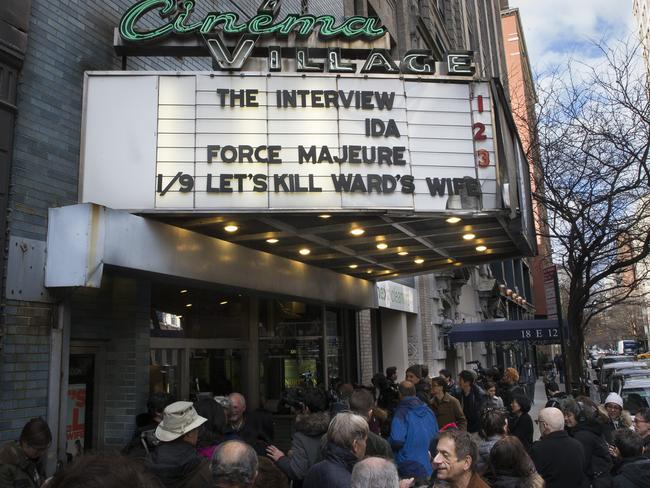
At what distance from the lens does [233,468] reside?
314cm

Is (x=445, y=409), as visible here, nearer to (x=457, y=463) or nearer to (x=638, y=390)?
(x=457, y=463)

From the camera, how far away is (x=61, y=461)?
6625 millimetres

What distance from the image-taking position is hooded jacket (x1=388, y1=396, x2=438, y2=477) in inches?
258

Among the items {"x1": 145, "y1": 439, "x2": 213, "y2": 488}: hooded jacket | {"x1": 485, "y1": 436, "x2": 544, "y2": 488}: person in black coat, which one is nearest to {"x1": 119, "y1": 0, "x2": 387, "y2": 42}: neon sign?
{"x1": 145, "y1": 439, "x2": 213, "y2": 488}: hooded jacket

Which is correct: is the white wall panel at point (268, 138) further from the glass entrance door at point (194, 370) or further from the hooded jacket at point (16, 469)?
the glass entrance door at point (194, 370)

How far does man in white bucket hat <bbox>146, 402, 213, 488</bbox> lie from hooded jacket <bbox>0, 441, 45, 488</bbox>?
40.0 inches

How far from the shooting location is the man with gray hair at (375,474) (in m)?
3.10

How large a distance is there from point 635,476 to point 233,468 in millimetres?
2994

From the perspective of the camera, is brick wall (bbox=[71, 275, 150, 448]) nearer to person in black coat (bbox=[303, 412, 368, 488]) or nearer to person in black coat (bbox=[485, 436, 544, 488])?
person in black coat (bbox=[303, 412, 368, 488])

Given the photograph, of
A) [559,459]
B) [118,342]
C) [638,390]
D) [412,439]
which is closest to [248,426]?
[412,439]

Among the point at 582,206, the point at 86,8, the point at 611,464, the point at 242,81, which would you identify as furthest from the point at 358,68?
the point at 582,206

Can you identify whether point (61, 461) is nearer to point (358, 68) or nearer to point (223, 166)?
point (223, 166)

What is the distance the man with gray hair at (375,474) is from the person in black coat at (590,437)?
3066 millimetres

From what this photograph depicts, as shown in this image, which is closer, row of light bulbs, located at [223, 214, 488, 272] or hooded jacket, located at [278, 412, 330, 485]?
hooded jacket, located at [278, 412, 330, 485]
